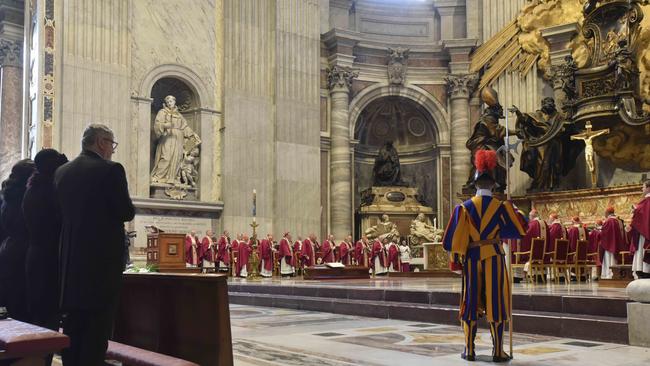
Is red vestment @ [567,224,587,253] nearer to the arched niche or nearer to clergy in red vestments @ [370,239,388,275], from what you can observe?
clergy in red vestments @ [370,239,388,275]

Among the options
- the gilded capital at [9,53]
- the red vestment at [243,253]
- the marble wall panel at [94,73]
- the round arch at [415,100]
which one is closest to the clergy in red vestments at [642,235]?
the red vestment at [243,253]

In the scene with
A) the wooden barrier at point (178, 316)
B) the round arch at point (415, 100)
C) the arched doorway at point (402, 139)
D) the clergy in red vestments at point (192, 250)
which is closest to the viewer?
the wooden barrier at point (178, 316)

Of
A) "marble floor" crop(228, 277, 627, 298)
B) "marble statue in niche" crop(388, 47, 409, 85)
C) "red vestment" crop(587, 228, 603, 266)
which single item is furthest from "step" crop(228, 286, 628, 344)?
"marble statue in niche" crop(388, 47, 409, 85)

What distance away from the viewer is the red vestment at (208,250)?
18.3m

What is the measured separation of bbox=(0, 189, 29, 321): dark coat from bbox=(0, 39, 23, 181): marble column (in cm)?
2093

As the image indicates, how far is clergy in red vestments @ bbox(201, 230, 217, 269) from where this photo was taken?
18.3m

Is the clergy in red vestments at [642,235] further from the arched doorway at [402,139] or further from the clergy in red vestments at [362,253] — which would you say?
the arched doorway at [402,139]

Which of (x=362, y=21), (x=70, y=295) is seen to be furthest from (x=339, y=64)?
(x=70, y=295)

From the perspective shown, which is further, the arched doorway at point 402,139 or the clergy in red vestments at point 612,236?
the arched doorway at point 402,139

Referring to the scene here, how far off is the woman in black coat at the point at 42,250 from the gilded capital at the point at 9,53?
72.9 ft

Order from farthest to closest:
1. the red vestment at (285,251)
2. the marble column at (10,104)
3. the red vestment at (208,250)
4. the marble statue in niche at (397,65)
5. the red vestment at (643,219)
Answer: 1. the marble column at (10,104)
2. the marble statue in niche at (397,65)
3. the red vestment at (285,251)
4. the red vestment at (208,250)
5. the red vestment at (643,219)

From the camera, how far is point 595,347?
5.95 m

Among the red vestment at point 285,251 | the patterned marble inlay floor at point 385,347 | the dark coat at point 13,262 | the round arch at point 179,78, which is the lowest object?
→ the patterned marble inlay floor at point 385,347

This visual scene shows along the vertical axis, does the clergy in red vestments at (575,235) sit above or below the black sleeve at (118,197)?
below
